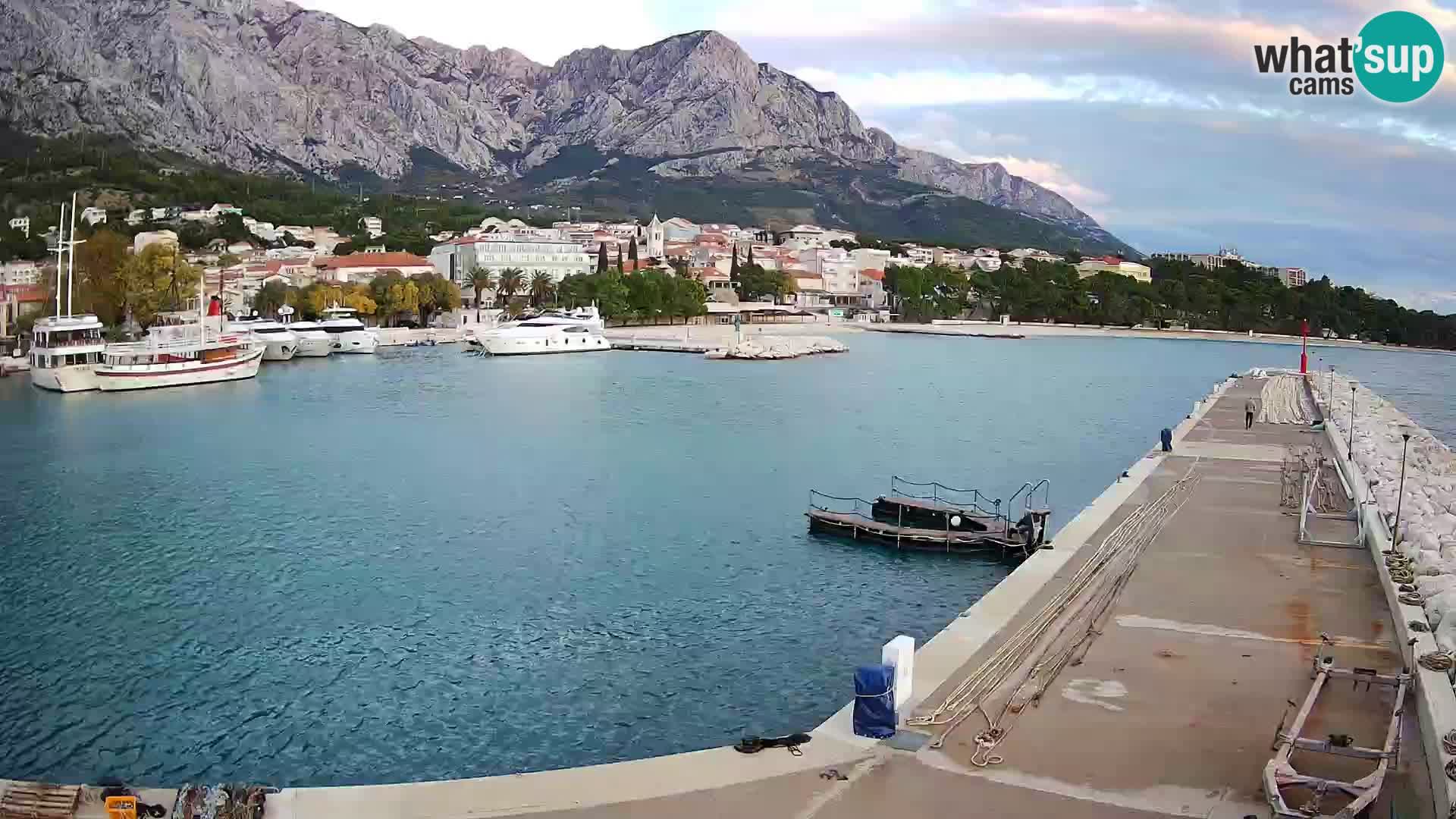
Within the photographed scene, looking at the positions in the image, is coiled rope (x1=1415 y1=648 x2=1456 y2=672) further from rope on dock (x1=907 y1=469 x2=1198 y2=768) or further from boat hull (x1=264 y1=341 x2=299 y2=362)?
boat hull (x1=264 y1=341 x2=299 y2=362)

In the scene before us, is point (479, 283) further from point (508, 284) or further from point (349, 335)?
point (349, 335)

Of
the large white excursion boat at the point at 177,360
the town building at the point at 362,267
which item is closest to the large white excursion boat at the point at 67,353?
the large white excursion boat at the point at 177,360

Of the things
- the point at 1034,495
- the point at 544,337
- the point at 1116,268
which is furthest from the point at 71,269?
the point at 1116,268

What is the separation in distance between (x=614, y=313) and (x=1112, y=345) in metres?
42.6

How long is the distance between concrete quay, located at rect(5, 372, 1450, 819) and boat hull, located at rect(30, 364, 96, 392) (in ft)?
154

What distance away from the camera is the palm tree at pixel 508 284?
105m

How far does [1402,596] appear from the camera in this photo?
13242 millimetres

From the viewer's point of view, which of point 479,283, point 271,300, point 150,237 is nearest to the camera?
point 271,300

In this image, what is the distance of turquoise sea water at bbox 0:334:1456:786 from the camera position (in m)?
13.0

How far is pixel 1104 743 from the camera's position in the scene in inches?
374

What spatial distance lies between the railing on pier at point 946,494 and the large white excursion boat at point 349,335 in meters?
54.4

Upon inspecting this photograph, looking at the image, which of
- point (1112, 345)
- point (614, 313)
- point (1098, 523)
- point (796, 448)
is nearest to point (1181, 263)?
point (1112, 345)

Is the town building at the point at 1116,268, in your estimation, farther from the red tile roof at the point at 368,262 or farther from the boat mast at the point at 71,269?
the boat mast at the point at 71,269

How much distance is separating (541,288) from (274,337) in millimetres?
37224
